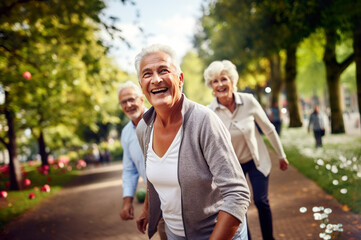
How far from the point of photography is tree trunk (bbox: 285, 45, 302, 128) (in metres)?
20.9

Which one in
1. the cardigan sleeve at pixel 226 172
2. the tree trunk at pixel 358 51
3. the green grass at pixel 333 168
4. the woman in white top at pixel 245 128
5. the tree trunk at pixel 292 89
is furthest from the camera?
the tree trunk at pixel 292 89

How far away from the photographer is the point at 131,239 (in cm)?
582

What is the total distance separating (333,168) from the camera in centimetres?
579

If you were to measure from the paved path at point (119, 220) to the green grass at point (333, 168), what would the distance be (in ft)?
0.66

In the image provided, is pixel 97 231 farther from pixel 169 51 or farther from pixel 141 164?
pixel 169 51

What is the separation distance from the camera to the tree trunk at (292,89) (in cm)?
2091

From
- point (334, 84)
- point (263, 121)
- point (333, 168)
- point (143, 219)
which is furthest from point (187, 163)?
point (334, 84)

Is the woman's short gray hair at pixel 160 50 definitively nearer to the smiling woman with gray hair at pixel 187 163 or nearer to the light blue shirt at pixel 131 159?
the smiling woman with gray hair at pixel 187 163

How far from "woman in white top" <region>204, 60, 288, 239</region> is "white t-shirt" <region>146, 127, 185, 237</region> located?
1.75m

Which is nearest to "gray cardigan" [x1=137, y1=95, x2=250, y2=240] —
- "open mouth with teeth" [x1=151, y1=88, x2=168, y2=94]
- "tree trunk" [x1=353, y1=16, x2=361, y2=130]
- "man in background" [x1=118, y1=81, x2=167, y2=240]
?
"open mouth with teeth" [x1=151, y1=88, x2=168, y2=94]

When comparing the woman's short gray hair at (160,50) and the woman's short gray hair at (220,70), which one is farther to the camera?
the woman's short gray hair at (220,70)

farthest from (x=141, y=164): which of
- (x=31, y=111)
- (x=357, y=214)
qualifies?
(x=31, y=111)

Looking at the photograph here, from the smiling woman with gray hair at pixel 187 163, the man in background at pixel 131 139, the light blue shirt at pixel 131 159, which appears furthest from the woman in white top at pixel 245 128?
the smiling woman with gray hair at pixel 187 163

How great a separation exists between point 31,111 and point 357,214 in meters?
14.2
